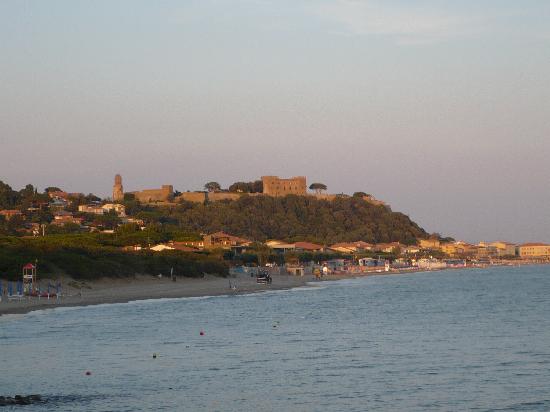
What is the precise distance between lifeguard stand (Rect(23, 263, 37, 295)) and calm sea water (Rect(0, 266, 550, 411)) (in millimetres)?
6126

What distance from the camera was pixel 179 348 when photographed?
27.8m

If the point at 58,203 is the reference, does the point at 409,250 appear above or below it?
below

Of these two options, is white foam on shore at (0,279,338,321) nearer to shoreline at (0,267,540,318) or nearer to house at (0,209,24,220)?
shoreline at (0,267,540,318)

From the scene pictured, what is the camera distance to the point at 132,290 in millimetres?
56812

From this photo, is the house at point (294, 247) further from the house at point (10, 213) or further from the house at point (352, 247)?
the house at point (10, 213)

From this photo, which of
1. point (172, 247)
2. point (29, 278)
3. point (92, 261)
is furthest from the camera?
point (172, 247)

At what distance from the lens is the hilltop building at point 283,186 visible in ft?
566

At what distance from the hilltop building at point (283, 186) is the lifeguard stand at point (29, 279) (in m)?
120

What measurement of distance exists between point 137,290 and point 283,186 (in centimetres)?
11828

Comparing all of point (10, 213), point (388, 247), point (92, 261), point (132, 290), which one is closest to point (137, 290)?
point (132, 290)

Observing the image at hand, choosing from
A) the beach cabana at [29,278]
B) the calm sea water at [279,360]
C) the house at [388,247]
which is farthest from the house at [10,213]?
the calm sea water at [279,360]

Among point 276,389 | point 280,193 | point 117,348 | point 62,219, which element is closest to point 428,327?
point 117,348

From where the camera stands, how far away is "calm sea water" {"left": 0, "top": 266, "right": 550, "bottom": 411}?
62.4 ft

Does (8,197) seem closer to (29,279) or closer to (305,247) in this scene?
(305,247)
